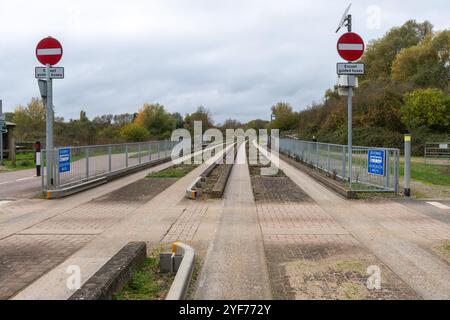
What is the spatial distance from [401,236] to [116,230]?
4.65m

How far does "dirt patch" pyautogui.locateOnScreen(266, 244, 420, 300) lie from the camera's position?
14.9 feet

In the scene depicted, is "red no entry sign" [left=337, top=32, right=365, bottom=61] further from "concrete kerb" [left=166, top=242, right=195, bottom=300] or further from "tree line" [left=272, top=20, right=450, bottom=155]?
"tree line" [left=272, top=20, right=450, bottom=155]

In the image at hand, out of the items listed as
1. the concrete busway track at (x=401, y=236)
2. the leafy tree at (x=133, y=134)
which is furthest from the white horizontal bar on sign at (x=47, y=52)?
the leafy tree at (x=133, y=134)

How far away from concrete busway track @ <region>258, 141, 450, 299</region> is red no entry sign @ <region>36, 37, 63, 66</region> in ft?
25.3

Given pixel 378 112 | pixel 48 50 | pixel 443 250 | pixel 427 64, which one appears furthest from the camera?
pixel 427 64

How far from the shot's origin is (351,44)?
40.3 ft

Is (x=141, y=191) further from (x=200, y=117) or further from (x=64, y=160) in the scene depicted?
(x=200, y=117)

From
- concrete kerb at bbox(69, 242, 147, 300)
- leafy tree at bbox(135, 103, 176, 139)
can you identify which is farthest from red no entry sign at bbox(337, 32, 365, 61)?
leafy tree at bbox(135, 103, 176, 139)

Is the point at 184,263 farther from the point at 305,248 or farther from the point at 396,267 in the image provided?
the point at 396,267

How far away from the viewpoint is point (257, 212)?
920cm

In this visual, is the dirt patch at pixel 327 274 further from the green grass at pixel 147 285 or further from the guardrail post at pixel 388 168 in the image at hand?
the guardrail post at pixel 388 168

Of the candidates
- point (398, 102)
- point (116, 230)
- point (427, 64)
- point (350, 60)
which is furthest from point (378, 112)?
point (116, 230)

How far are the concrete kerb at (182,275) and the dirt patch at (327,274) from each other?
3.02ft
